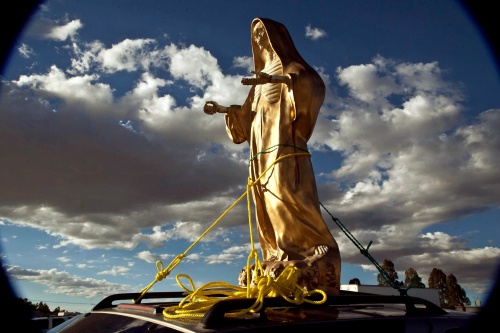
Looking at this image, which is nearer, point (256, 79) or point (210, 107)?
point (256, 79)

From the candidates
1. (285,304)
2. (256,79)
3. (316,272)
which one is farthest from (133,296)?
(256,79)

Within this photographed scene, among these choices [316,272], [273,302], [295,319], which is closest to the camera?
[295,319]

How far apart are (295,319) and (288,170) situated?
4453 millimetres

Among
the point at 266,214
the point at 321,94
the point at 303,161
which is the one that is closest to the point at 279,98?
the point at 321,94

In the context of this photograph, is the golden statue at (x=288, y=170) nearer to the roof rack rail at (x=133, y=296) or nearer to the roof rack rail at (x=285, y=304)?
the roof rack rail at (x=133, y=296)

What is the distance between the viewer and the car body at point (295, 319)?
2.02m

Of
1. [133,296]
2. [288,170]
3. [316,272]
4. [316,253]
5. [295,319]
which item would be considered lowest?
[295,319]

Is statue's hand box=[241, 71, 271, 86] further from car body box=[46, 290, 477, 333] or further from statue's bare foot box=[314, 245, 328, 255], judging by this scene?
car body box=[46, 290, 477, 333]

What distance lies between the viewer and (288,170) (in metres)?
6.54

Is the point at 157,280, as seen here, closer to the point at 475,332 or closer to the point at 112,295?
the point at 112,295

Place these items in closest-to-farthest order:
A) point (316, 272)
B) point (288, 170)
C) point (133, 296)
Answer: point (133, 296)
point (316, 272)
point (288, 170)

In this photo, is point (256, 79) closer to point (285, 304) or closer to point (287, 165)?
point (287, 165)

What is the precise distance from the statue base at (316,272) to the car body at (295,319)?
305 cm

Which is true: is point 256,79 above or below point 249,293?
above
